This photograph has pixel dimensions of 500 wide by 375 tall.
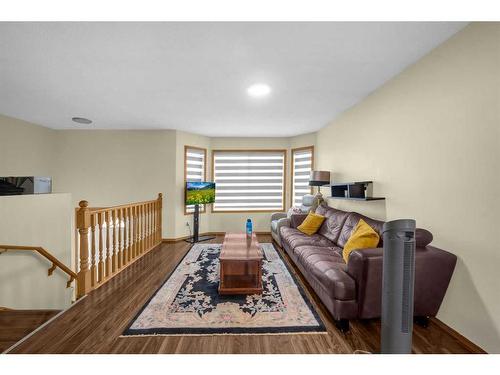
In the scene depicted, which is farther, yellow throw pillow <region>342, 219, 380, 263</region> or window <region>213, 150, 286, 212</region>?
window <region>213, 150, 286, 212</region>

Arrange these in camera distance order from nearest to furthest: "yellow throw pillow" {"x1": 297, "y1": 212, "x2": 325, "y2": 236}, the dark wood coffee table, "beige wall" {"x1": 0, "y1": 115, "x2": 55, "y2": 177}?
1. the dark wood coffee table
2. "yellow throw pillow" {"x1": 297, "y1": 212, "x2": 325, "y2": 236}
3. "beige wall" {"x1": 0, "y1": 115, "x2": 55, "y2": 177}

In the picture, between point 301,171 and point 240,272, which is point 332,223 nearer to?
point 240,272

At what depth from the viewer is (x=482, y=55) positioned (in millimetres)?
1698

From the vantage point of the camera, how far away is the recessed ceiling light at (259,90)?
112 inches

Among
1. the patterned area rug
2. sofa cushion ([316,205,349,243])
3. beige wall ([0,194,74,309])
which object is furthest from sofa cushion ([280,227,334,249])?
beige wall ([0,194,74,309])

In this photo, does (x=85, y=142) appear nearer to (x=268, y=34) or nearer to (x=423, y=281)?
(x=268, y=34)

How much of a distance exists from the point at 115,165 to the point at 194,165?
1812 millimetres

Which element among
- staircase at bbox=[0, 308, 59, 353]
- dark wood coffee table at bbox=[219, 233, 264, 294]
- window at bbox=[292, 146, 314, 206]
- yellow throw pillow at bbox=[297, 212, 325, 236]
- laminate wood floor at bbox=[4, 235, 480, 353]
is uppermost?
window at bbox=[292, 146, 314, 206]

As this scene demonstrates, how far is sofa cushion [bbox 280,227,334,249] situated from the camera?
324 centimetres

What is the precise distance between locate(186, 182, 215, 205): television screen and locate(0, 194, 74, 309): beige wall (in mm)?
2147

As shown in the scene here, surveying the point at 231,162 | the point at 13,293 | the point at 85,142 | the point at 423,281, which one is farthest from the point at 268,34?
the point at 85,142

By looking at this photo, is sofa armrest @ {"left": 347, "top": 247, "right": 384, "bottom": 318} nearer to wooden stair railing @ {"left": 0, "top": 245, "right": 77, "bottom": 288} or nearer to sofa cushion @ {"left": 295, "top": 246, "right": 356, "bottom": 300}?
sofa cushion @ {"left": 295, "top": 246, "right": 356, "bottom": 300}

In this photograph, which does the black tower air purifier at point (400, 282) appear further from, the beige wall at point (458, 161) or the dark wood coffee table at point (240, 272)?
the dark wood coffee table at point (240, 272)
